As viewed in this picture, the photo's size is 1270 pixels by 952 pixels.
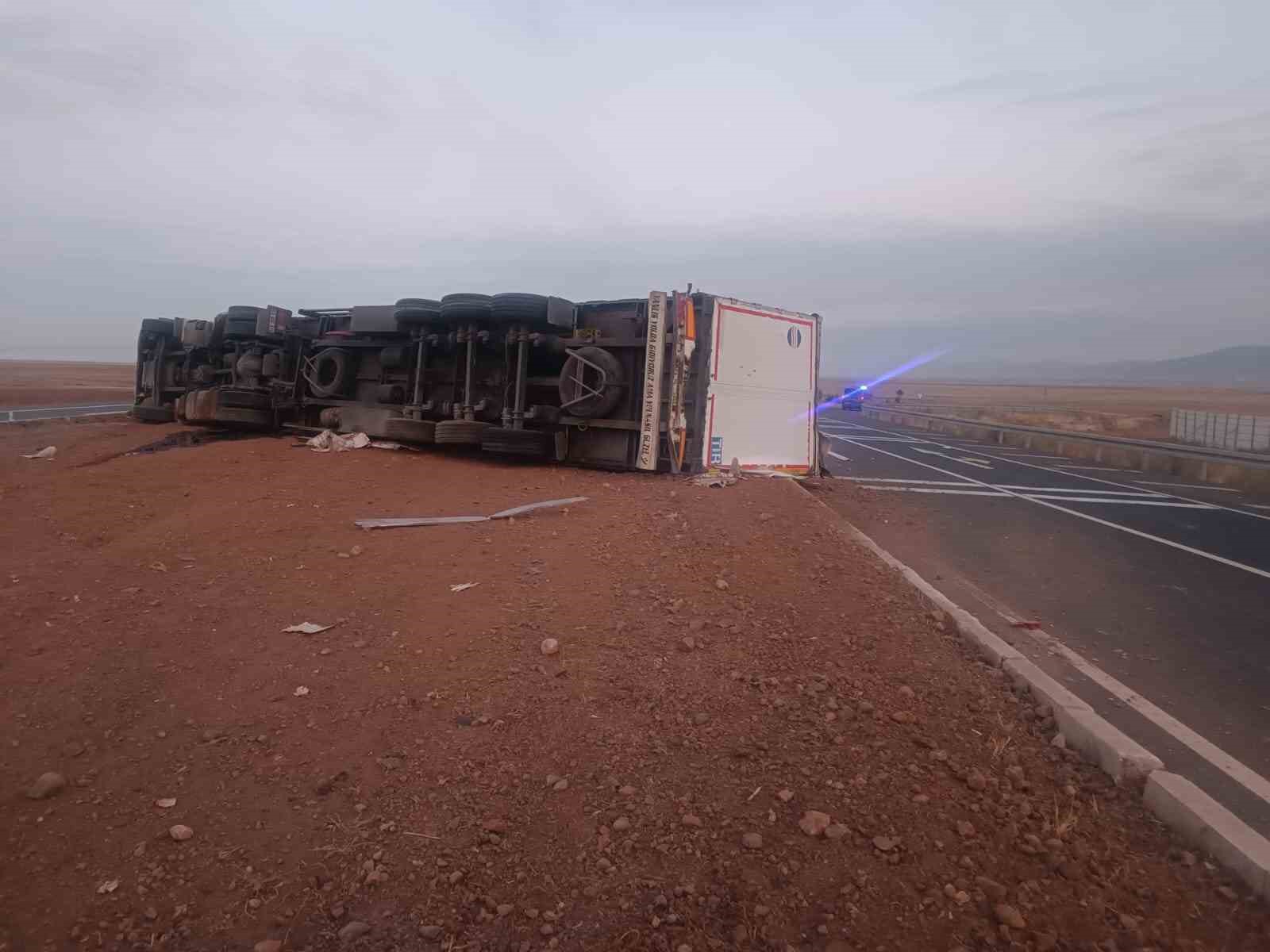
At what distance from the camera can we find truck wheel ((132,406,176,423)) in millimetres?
14836

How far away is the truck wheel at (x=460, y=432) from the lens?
9414 mm

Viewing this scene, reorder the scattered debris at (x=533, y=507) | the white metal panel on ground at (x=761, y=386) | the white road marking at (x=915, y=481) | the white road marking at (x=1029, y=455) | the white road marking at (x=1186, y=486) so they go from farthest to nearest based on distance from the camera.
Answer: the white road marking at (x=1029, y=455) < the white road marking at (x=1186, y=486) < the white road marking at (x=915, y=481) < the white metal panel on ground at (x=761, y=386) < the scattered debris at (x=533, y=507)

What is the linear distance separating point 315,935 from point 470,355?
8.07m

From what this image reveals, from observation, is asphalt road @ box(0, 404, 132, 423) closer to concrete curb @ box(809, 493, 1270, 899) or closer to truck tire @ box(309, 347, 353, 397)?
truck tire @ box(309, 347, 353, 397)

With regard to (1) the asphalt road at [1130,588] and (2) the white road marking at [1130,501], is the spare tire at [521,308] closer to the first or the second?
(1) the asphalt road at [1130,588]

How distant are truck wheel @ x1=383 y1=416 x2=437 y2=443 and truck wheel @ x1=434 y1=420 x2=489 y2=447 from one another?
292 millimetres

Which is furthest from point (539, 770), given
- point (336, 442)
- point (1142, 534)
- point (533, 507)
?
point (1142, 534)

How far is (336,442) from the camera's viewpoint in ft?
33.6

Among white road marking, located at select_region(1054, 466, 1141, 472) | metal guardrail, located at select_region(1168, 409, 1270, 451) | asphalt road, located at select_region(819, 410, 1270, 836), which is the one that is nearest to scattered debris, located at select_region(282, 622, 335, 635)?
asphalt road, located at select_region(819, 410, 1270, 836)

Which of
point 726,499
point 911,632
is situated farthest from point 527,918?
point 726,499

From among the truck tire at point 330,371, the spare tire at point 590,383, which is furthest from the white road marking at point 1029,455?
the truck tire at point 330,371

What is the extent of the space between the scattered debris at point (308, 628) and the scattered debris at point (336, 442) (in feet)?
20.1

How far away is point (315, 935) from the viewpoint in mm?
2430

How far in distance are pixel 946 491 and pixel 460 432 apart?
28.5 ft
